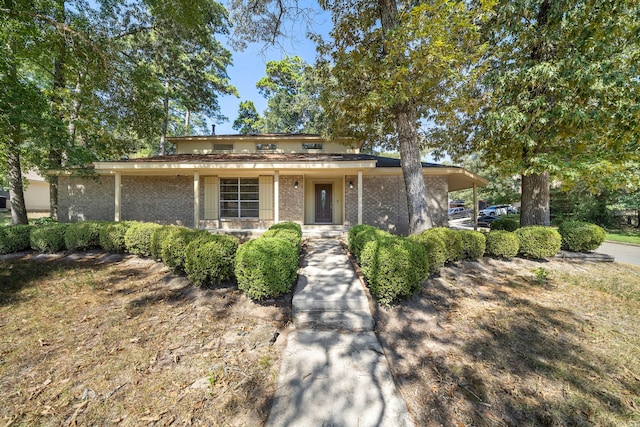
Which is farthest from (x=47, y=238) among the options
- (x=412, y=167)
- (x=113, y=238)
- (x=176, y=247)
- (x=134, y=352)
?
(x=412, y=167)

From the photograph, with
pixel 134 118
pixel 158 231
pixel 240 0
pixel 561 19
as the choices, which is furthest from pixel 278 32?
pixel 561 19

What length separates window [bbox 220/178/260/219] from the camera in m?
11.0

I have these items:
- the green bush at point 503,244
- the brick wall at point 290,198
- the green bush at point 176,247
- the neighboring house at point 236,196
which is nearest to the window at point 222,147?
the neighboring house at point 236,196

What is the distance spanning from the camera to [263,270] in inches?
144

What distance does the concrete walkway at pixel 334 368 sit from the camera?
7.15ft

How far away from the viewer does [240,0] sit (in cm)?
741

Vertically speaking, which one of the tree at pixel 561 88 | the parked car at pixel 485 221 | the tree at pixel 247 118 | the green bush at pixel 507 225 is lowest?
the parked car at pixel 485 221

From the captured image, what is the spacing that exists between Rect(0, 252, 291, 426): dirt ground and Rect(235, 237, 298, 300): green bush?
11.0 inches

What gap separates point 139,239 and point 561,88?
11.5m

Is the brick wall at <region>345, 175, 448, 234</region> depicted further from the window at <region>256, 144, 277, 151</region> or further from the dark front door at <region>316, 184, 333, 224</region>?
the window at <region>256, 144, 277, 151</region>

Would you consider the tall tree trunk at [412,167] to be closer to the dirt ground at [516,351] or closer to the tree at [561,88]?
the dirt ground at [516,351]

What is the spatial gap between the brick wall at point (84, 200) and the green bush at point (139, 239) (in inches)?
276

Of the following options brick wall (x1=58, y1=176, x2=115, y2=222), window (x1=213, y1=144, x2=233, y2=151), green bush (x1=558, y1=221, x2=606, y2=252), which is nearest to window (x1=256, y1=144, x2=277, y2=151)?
window (x1=213, y1=144, x2=233, y2=151)

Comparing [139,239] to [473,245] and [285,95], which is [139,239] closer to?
[473,245]
